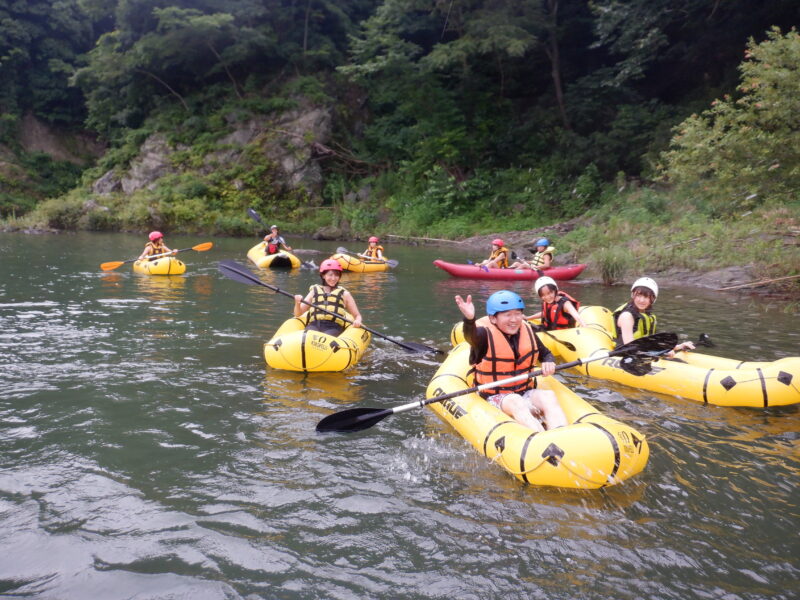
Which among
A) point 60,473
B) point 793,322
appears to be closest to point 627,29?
point 793,322

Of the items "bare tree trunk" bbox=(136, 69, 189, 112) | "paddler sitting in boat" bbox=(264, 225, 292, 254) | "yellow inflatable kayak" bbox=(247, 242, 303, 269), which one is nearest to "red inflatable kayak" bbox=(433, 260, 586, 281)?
"yellow inflatable kayak" bbox=(247, 242, 303, 269)

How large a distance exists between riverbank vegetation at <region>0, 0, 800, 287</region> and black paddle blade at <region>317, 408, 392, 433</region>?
11.1 meters

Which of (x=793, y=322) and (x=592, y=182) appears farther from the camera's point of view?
(x=592, y=182)

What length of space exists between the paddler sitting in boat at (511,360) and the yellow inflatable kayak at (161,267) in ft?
28.8

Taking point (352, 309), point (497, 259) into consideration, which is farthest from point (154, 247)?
point (352, 309)

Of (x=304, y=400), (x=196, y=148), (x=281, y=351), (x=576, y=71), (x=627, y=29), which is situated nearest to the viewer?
(x=304, y=400)

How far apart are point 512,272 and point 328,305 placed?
6384mm

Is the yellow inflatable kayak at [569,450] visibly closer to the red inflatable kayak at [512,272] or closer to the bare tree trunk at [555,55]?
the red inflatable kayak at [512,272]

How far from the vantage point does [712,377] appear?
4.99 metres

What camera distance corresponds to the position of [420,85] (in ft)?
77.1

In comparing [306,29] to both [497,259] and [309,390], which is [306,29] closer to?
[497,259]

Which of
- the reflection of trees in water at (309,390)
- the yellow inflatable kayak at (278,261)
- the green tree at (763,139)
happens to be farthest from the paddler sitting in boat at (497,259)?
the reflection of trees in water at (309,390)

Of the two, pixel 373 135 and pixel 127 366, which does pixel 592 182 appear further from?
pixel 127 366

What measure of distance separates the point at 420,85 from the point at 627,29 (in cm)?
815
